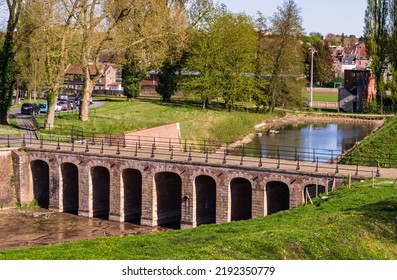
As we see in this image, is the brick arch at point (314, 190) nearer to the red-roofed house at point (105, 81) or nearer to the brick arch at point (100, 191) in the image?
the brick arch at point (100, 191)

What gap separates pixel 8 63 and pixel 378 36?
160 ft

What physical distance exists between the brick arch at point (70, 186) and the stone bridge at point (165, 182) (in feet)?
0.20

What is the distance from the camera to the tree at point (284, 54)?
8275 centimetres

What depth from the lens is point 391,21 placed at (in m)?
85.9

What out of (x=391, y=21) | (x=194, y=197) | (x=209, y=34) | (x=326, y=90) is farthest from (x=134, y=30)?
(x=326, y=90)

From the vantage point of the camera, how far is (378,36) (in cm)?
8694

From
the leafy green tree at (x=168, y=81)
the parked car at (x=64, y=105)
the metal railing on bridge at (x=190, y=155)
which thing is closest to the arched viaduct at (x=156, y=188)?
the metal railing on bridge at (x=190, y=155)

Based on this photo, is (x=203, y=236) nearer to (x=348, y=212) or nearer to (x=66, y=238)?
(x=348, y=212)

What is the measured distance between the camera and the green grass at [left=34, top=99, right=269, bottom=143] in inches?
2179

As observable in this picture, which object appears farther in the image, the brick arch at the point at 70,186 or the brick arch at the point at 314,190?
the brick arch at the point at 70,186

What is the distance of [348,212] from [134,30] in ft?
128

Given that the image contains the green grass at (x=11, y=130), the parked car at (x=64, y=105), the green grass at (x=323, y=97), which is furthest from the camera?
the green grass at (x=323, y=97)

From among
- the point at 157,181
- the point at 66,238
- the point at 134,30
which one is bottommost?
the point at 66,238

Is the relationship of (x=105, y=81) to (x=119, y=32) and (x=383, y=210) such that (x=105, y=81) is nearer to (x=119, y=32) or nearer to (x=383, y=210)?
(x=119, y=32)
